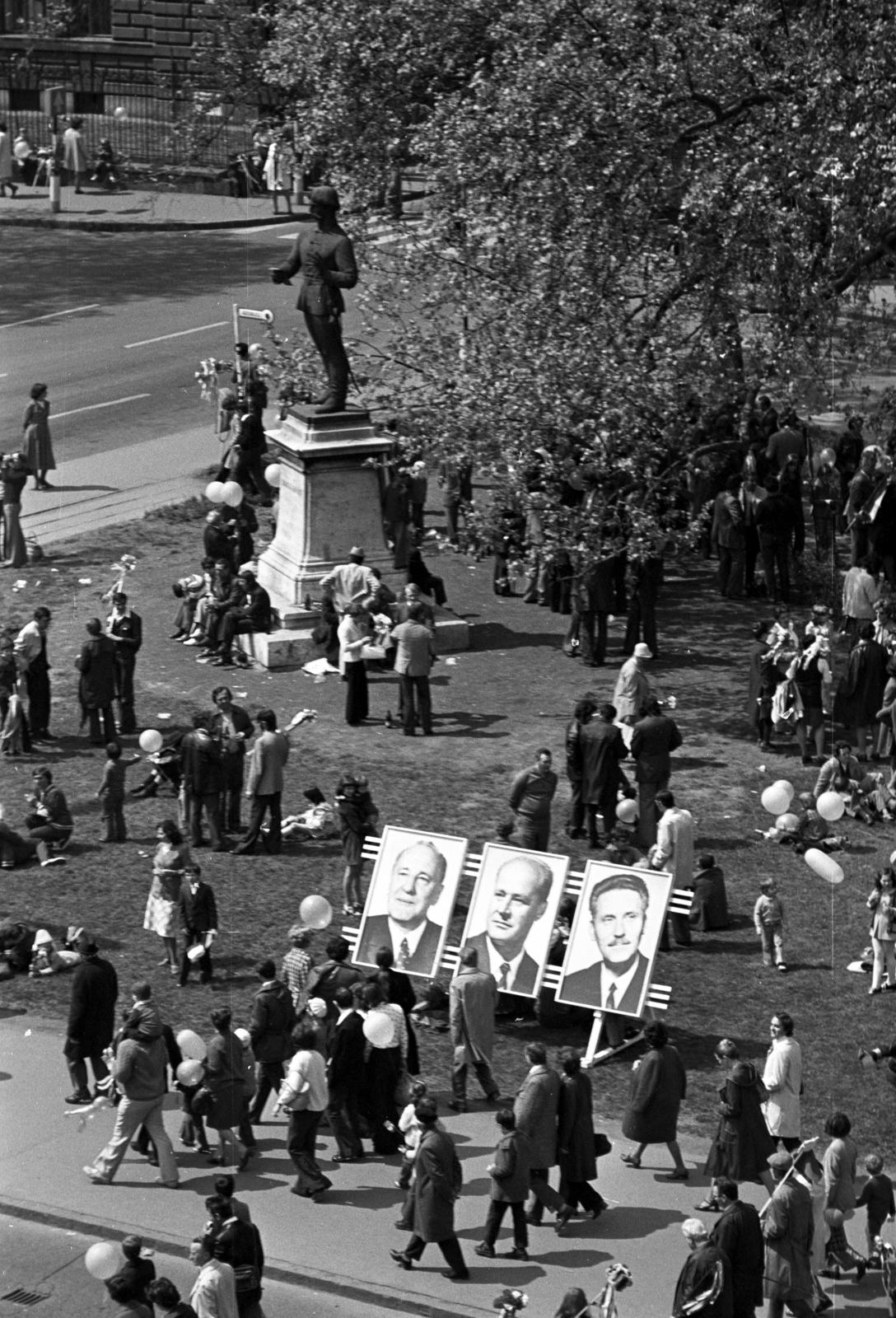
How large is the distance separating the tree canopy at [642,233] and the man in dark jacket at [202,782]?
562cm

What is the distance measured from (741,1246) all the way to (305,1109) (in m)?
3.53

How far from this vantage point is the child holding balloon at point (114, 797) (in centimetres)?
2398

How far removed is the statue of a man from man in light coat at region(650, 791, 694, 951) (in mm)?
9064

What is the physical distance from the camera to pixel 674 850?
22172mm

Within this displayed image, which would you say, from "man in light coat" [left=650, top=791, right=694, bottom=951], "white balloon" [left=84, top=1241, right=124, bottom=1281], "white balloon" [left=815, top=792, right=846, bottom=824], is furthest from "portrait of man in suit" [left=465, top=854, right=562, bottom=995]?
"white balloon" [left=84, top=1241, right=124, bottom=1281]

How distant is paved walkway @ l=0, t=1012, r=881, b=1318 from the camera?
16844mm

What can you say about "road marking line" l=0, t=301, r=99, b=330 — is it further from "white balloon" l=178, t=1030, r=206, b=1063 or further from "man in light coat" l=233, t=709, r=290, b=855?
"white balloon" l=178, t=1030, r=206, b=1063

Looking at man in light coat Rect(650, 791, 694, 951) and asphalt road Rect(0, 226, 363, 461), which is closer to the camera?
man in light coat Rect(650, 791, 694, 951)

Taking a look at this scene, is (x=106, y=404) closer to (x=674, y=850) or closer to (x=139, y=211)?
(x=139, y=211)

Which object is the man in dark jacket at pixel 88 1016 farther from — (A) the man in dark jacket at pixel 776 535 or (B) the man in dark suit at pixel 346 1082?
(A) the man in dark jacket at pixel 776 535

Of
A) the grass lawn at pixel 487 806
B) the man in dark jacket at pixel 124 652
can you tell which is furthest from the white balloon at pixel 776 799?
the man in dark jacket at pixel 124 652

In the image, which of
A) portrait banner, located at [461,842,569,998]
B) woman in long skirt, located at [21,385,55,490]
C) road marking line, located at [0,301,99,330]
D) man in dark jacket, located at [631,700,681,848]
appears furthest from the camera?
road marking line, located at [0,301,99,330]

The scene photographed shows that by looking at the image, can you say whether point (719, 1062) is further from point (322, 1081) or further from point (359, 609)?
point (359, 609)

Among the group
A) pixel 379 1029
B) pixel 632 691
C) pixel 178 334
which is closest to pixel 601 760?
pixel 632 691
